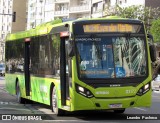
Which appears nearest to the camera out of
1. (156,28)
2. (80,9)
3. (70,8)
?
(156,28)

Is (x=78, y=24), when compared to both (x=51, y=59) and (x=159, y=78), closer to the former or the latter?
(x=51, y=59)

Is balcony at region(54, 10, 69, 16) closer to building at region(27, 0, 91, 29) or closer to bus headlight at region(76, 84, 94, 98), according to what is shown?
building at region(27, 0, 91, 29)

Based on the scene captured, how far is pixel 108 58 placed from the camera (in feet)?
45.1

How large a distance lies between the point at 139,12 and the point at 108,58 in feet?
146

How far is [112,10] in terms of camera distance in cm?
6303

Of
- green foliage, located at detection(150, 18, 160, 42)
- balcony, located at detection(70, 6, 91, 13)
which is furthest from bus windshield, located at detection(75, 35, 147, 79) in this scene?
balcony, located at detection(70, 6, 91, 13)

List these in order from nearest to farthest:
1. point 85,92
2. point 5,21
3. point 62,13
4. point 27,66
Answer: point 85,92
point 27,66
point 62,13
point 5,21

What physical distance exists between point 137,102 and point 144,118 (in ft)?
3.78

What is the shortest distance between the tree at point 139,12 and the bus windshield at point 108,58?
42.2 meters

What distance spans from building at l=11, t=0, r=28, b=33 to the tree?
68.7m

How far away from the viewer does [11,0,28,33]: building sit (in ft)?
419

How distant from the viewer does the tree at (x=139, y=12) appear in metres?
56.4

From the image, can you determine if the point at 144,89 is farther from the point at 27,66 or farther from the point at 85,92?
the point at 27,66

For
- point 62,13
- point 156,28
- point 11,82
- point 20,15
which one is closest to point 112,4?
point 156,28
